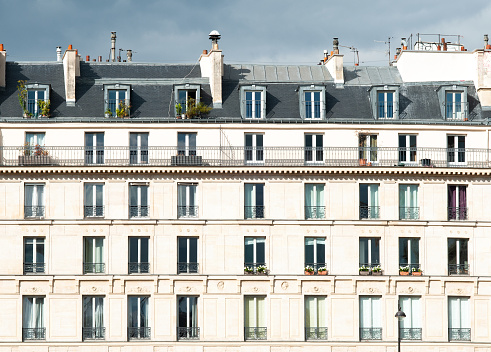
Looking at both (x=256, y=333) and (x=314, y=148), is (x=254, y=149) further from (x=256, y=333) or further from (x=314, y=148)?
(x=256, y=333)

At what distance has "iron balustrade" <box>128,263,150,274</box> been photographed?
156ft

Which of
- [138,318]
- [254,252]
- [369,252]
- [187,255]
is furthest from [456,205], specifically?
[138,318]

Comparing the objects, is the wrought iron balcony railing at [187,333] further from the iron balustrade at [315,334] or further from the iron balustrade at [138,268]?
the iron balustrade at [315,334]

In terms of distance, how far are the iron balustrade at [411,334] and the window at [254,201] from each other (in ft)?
29.0

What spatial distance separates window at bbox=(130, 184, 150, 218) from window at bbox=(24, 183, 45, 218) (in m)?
4.32

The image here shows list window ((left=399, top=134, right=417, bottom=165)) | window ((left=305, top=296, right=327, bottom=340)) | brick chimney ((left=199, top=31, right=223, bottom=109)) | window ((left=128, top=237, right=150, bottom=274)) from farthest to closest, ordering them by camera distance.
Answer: brick chimney ((left=199, top=31, right=223, bottom=109)) → window ((left=399, top=134, right=417, bottom=165)) → window ((left=128, top=237, right=150, bottom=274)) → window ((left=305, top=296, right=327, bottom=340))

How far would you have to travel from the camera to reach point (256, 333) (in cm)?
4725

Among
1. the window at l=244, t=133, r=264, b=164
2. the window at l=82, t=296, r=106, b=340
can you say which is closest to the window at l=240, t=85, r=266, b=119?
the window at l=244, t=133, r=264, b=164

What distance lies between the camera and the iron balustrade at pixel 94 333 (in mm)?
46875

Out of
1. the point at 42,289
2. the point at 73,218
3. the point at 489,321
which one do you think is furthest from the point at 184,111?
the point at 489,321

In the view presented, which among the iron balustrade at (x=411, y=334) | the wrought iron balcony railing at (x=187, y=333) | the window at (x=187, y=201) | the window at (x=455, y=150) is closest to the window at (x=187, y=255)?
the window at (x=187, y=201)

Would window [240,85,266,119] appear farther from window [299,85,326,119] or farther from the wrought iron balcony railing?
the wrought iron balcony railing
